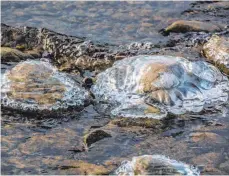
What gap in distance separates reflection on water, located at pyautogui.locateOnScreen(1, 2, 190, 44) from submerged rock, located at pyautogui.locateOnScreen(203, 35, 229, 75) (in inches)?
24.2

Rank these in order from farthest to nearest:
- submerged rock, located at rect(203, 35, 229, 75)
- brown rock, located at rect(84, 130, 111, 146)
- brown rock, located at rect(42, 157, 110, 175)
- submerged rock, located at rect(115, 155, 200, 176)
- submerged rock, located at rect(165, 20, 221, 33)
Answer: submerged rock, located at rect(165, 20, 221, 33)
submerged rock, located at rect(203, 35, 229, 75)
brown rock, located at rect(84, 130, 111, 146)
brown rock, located at rect(42, 157, 110, 175)
submerged rock, located at rect(115, 155, 200, 176)

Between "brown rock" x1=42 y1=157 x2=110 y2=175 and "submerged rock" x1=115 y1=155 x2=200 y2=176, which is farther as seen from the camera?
"brown rock" x1=42 y1=157 x2=110 y2=175

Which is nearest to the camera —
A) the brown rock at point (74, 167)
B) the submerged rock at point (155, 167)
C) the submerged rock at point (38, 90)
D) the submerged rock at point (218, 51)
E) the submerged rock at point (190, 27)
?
the submerged rock at point (155, 167)

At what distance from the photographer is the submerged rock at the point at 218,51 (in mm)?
4518

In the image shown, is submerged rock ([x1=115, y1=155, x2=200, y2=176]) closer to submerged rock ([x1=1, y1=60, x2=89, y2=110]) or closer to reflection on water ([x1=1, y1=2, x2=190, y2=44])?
submerged rock ([x1=1, y1=60, x2=89, y2=110])

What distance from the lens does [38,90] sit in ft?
12.4

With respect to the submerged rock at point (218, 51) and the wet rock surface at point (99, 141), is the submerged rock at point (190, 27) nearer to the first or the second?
the submerged rock at point (218, 51)

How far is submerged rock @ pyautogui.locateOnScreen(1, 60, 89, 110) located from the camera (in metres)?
3.72

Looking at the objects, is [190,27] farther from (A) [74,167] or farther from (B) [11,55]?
(A) [74,167]

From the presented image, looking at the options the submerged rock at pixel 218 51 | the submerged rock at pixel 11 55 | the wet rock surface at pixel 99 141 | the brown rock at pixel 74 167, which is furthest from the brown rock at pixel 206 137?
the submerged rock at pixel 11 55

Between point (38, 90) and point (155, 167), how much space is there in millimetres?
1288

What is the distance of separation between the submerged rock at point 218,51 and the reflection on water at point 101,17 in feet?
2.02

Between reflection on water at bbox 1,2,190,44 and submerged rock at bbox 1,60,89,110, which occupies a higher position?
reflection on water at bbox 1,2,190,44

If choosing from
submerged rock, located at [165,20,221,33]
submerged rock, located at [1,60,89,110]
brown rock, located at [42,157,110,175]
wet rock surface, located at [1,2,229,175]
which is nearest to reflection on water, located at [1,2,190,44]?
submerged rock, located at [165,20,221,33]
